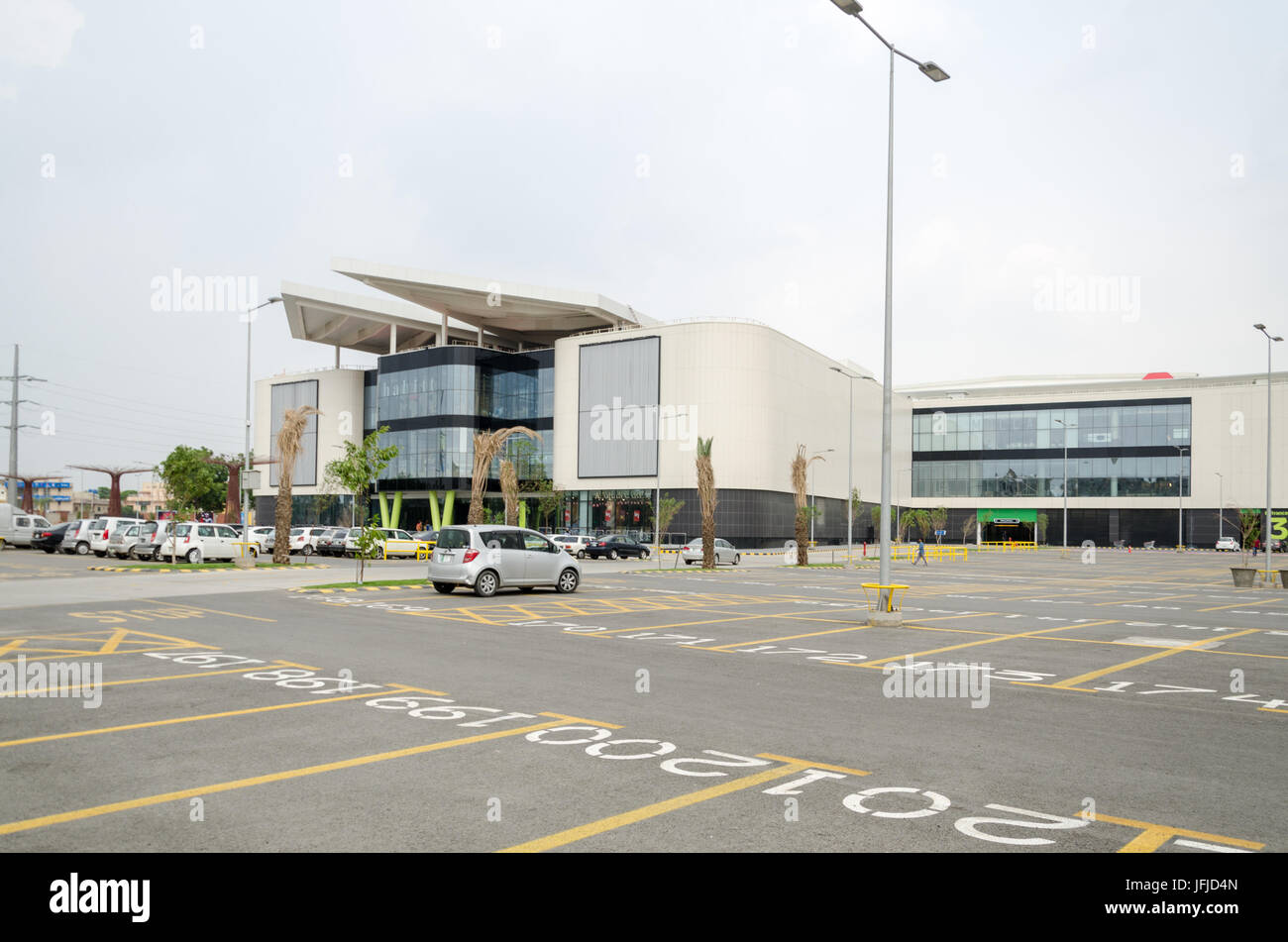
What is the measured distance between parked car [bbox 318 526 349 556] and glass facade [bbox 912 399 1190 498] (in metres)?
81.8

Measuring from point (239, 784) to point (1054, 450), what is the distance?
11201 cm

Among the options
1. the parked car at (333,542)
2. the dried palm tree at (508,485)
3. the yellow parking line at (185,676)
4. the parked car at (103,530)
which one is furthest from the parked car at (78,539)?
the yellow parking line at (185,676)

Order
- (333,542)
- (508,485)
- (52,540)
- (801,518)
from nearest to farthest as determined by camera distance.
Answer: (508,485), (801,518), (52,540), (333,542)

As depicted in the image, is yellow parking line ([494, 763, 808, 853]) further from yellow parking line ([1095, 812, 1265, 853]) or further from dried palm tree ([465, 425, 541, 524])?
dried palm tree ([465, 425, 541, 524])

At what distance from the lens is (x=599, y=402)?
80.9 m

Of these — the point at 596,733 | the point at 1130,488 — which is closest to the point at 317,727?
the point at 596,733

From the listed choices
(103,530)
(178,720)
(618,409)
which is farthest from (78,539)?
(178,720)

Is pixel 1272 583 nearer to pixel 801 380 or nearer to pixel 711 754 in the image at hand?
pixel 711 754

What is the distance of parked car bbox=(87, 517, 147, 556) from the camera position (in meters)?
45.6

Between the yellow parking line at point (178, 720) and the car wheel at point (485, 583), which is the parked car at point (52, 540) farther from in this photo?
the yellow parking line at point (178, 720)

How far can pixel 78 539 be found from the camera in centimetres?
4903

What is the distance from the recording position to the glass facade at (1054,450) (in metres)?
101

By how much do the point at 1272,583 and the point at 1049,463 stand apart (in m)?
75.0

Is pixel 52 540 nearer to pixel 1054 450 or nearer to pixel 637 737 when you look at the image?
pixel 637 737
